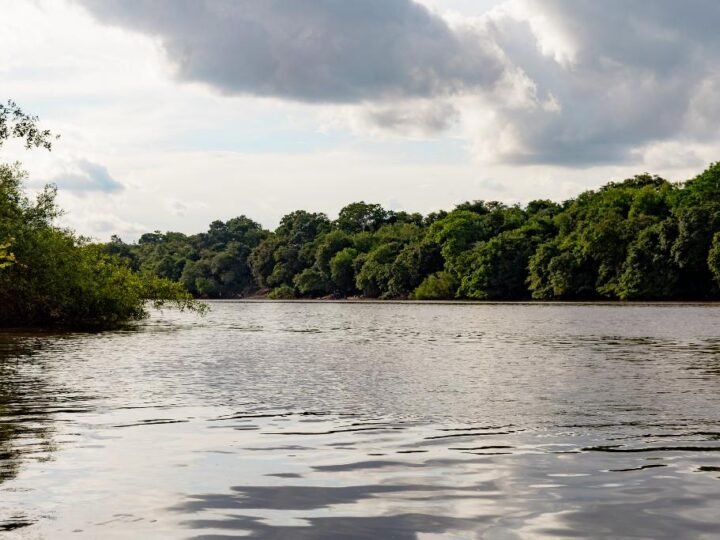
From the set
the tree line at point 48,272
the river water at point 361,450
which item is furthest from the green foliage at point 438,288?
the river water at point 361,450

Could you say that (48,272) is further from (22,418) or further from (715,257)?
(715,257)

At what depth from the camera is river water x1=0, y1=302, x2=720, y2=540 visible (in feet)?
28.8

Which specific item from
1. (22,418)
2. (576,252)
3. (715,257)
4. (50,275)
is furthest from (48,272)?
(576,252)

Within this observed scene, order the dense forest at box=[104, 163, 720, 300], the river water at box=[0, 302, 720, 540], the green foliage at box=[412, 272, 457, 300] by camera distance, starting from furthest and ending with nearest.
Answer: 1. the green foliage at box=[412, 272, 457, 300]
2. the dense forest at box=[104, 163, 720, 300]
3. the river water at box=[0, 302, 720, 540]

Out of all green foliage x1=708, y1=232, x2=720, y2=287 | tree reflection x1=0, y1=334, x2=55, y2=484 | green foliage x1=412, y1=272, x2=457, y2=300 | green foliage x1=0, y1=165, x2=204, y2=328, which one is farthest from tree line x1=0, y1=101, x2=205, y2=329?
green foliage x1=412, y1=272, x2=457, y2=300

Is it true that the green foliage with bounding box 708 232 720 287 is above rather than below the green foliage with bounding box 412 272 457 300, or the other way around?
above

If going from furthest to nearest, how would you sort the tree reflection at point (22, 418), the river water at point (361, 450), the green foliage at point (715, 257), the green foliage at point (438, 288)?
the green foliage at point (438, 288) → the green foliage at point (715, 257) → the tree reflection at point (22, 418) → the river water at point (361, 450)

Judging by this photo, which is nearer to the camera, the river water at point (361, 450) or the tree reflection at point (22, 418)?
the river water at point (361, 450)

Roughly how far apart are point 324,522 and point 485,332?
140 ft

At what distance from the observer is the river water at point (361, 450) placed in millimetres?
8781

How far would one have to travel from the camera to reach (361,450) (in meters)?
13.0

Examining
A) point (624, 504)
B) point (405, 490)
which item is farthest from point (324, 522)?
point (624, 504)

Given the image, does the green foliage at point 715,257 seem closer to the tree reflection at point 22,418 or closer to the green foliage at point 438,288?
the green foliage at point 438,288

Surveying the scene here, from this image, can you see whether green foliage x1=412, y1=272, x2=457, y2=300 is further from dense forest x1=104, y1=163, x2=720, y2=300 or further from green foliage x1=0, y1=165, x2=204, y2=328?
green foliage x1=0, y1=165, x2=204, y2=328
